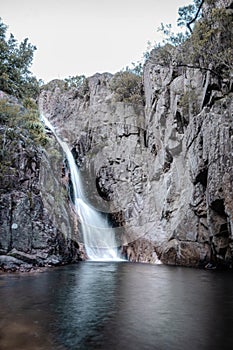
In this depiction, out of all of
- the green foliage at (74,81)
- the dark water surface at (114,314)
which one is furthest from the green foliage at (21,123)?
the green foliage at (74,81)

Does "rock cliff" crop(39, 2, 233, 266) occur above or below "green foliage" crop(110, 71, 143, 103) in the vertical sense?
below

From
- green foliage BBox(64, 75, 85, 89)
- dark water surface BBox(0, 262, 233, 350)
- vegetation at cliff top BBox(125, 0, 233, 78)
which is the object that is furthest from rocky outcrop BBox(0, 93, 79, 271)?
green foliage BBox(64, 75, 85, 89)

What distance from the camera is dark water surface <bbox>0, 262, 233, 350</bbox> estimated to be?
480 cm

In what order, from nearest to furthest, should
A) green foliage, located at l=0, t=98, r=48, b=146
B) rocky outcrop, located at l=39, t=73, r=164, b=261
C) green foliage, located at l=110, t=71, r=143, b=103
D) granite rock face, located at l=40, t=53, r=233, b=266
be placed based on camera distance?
granite rock face, located at l=40, t=53, r=233, b=266
green foliage, located at l=0, t=98, r=48, b=146
rocky outcrop, located at l=39, t=73, r=164, b=261
green foliage, located at l=110, t=71, r=143, b=103

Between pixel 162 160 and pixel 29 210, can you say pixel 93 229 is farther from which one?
pixel 29 210

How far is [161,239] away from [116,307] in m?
11.8

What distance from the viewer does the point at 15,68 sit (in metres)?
23.3

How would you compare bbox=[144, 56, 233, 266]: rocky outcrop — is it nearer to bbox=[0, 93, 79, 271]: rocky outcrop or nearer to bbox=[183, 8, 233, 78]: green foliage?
bbox=[183, 8, 233, 78]: green foliage

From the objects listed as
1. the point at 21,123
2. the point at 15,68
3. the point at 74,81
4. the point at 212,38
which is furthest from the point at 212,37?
the point at 74,81

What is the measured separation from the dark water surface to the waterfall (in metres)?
9.70

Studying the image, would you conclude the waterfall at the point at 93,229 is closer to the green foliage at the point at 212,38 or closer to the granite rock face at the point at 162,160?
the granite rock face at the point at 162,160

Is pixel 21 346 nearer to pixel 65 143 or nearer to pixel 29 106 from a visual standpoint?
pixel 29 106

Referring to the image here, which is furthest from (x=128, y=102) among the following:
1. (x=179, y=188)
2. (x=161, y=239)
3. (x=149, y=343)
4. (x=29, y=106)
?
(x=149, y=343)

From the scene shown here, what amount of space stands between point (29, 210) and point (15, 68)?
46.1ft
